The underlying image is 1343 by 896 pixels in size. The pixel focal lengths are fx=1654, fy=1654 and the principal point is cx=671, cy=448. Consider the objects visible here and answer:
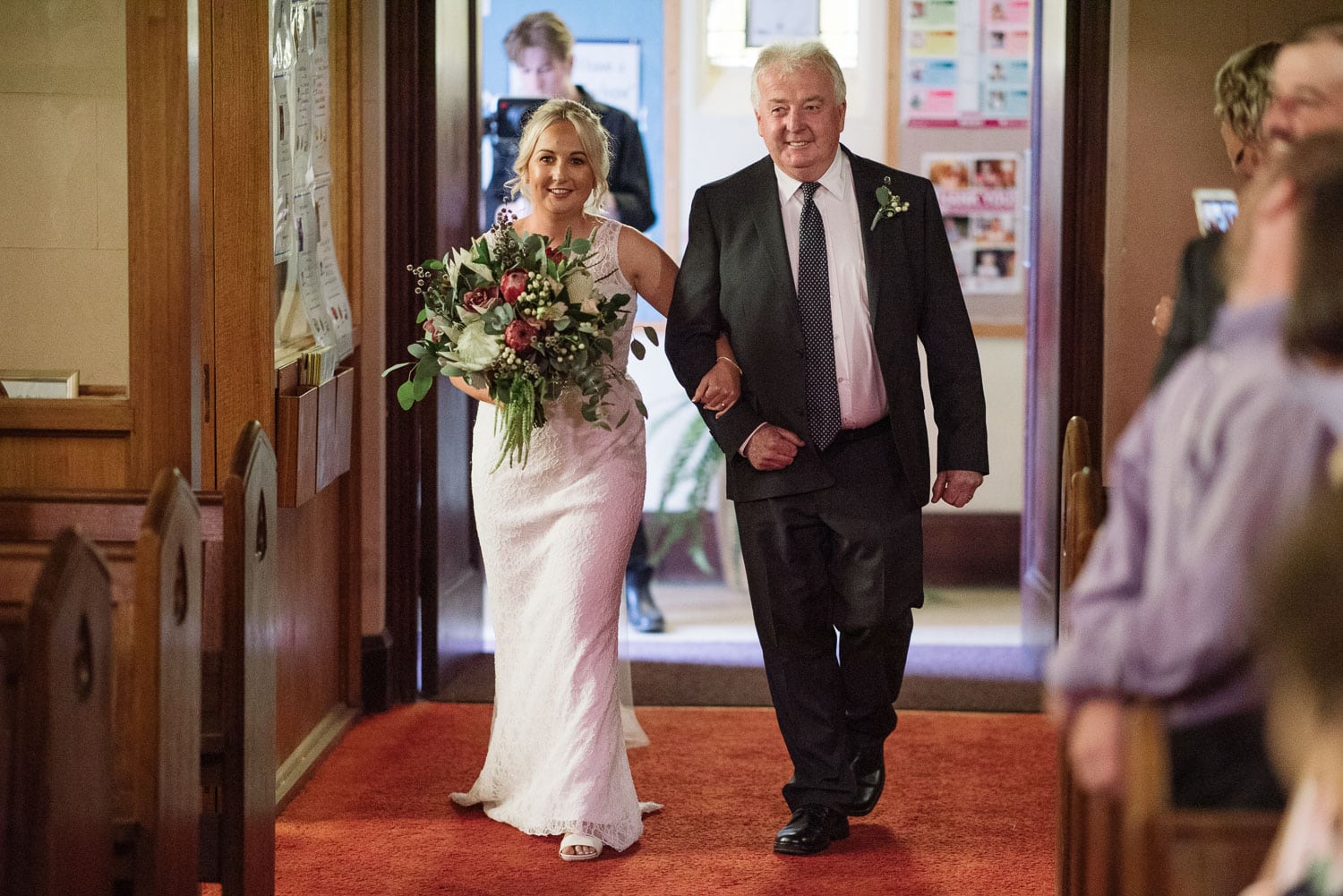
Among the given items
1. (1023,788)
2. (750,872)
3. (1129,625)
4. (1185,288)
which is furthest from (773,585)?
(1129,625)

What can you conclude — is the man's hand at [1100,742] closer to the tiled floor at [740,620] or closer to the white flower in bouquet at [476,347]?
the white flower in bouquet at [476,347]

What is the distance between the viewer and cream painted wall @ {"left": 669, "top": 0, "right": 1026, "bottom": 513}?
7332 millimetres

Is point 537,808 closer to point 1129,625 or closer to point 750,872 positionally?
point 750,872

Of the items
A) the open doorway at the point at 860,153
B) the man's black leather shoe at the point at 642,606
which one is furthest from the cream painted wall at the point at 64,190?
the open doorway at the point at 860,153

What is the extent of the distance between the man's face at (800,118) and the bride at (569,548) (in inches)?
17.3

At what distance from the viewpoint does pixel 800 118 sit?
12.5 feet

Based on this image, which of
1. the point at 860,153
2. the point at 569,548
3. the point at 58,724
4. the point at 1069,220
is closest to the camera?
the point at 58,724

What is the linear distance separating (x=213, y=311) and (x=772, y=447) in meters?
1.39

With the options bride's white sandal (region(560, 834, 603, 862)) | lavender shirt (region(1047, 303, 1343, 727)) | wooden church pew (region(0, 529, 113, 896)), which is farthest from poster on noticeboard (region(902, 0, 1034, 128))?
lavender shirt (region(1047, 303, 1343, 727))

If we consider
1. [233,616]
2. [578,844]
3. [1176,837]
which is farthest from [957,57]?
[1176,837]

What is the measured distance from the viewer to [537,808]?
13.1 feet

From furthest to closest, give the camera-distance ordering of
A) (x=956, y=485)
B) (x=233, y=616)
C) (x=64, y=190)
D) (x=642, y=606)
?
(x=642, y=606) → (x=956, y=485) → (x=64, y=190) → (x=233, y=616)

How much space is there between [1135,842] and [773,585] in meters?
2.24

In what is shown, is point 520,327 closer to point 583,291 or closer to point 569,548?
point 583,291
